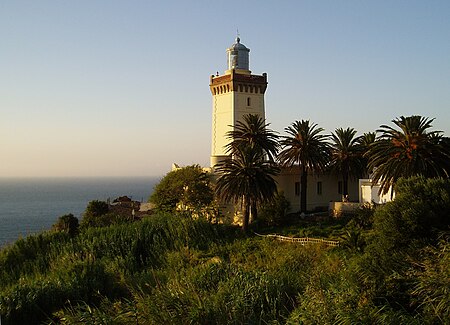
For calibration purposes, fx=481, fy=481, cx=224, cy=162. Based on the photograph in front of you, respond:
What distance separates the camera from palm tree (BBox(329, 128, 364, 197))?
109 feet

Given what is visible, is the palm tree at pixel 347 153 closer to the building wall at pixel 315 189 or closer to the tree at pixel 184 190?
the building wall at pixel 315 189

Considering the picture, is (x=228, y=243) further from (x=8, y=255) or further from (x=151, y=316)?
(x=151, y=316)

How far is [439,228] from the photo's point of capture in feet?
57.3

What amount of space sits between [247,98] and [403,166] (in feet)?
56.7

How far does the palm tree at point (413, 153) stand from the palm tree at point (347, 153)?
808 centimetres

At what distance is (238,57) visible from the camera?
40.3 m

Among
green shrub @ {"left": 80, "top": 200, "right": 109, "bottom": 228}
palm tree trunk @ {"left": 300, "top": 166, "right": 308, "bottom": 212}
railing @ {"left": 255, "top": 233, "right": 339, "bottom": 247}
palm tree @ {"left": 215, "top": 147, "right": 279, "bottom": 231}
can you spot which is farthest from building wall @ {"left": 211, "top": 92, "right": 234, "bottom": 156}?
railing @ {"left": 255, "top": 233, "right": 339, "bottom": 247}

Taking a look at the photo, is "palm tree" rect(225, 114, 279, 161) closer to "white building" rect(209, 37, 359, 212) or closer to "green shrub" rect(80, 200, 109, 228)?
"white building" rect(209, 37, 359, 212)

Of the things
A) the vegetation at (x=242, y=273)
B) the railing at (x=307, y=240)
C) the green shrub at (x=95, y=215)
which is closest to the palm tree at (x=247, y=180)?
the vegetation at (x=242, y=273)

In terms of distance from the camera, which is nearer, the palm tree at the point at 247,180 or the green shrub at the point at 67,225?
the palm tree at the point at 247,180

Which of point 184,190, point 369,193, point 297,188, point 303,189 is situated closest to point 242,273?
point 303,189

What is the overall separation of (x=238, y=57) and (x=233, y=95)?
423cm

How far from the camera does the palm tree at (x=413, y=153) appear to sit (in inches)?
927

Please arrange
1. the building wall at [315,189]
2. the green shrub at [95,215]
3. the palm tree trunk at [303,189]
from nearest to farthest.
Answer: the palm tree trunk at [303,189] < the building wall at [315,189] < the green shrub at [95,215]
